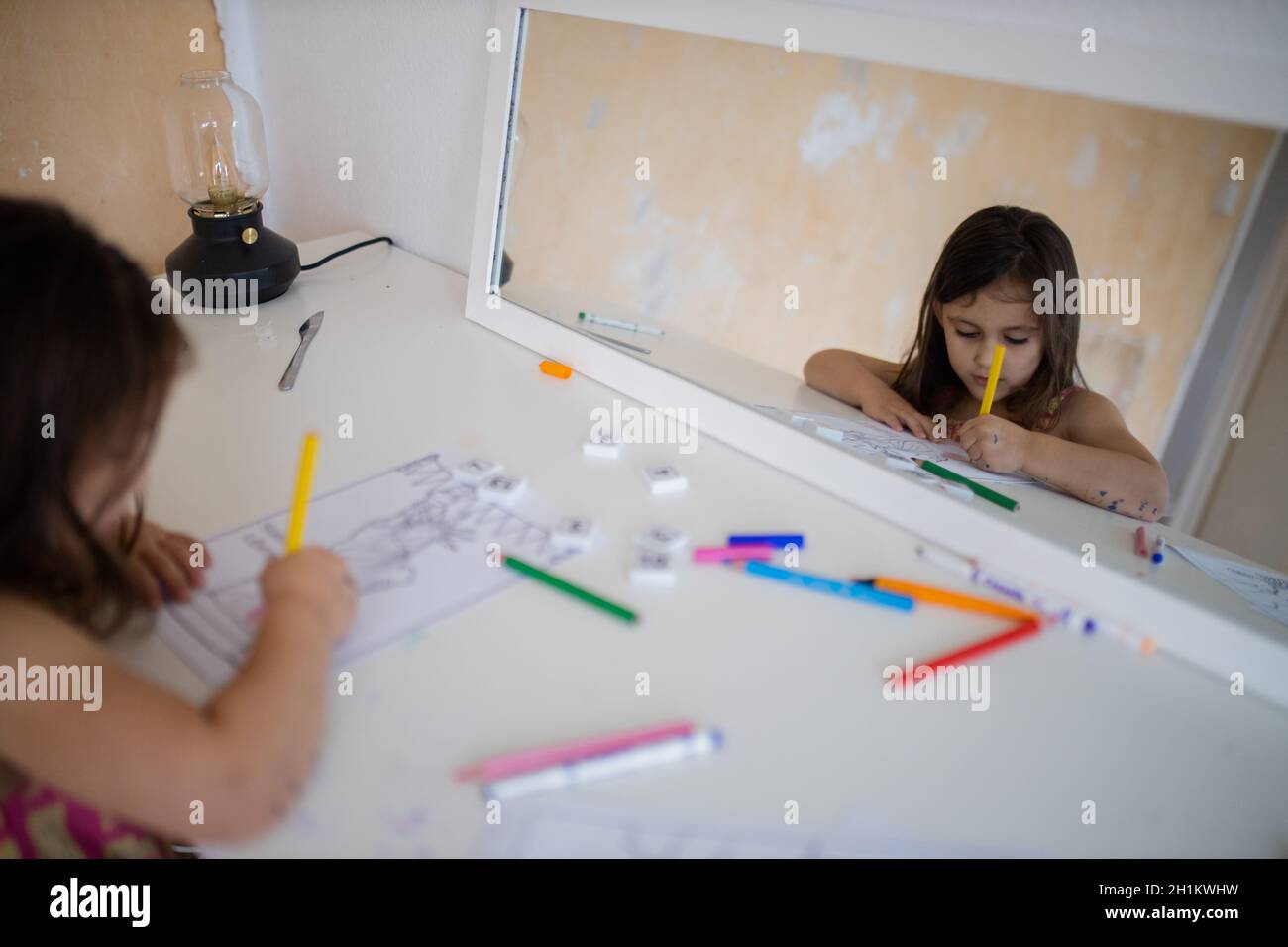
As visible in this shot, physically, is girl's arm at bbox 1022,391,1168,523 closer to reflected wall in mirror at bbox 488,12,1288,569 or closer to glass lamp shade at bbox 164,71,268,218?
reflected wall in mirror at bbox 488,12,1288,569

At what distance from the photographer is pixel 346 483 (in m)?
0.69

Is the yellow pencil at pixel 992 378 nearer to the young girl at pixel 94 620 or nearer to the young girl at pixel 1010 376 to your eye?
the young girl at pixel 1010 376

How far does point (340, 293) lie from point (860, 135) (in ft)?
2.16

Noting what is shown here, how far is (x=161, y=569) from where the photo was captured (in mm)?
557

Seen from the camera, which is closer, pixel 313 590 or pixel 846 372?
pixel 313 590

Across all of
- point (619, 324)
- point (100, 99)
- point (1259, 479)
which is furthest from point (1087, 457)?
point (100, 99)

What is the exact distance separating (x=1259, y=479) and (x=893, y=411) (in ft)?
0.94

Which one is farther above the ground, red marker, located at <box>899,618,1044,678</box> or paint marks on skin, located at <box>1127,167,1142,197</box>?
paint marks on skin, located at <box>1127,167,1142,197</box>

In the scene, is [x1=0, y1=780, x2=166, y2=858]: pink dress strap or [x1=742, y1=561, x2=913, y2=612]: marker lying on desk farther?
[x1=742, y1=561, x2=913, y2=612]: marker lying on desk

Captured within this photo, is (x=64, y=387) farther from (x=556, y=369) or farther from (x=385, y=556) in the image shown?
(x=556, y=369)

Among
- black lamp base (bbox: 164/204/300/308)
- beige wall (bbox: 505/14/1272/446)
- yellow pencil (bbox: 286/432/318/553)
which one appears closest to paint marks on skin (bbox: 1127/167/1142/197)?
beige wall (bbox: 505/14/1272/446)

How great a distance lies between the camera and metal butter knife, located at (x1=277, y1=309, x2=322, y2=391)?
84cm

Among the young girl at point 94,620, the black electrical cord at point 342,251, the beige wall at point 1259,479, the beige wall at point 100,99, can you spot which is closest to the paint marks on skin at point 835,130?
the beige wall at point 1259,479

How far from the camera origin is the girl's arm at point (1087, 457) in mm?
689
